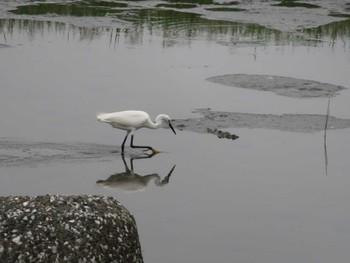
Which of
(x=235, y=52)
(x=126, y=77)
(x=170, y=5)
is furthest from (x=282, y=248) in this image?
(x=170, y=5)

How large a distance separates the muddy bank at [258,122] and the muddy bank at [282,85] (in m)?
1.75

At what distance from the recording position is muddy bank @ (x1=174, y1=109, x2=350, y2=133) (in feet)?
46.3

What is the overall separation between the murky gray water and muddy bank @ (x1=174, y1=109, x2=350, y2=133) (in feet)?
0.10

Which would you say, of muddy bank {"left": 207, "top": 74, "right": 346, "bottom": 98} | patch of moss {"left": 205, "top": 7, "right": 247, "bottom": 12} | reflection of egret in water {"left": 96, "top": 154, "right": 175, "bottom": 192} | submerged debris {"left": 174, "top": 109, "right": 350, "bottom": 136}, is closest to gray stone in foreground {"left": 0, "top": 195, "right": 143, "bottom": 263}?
reflection of egret in water {"left": 96, "top": 154, "right": 175, "bottom": 192}

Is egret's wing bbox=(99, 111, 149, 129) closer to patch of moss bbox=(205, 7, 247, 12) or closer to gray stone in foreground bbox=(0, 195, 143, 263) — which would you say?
gray stone in foreground bbox=(0, 195, 143, 263)

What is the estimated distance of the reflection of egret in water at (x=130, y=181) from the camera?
11.0m

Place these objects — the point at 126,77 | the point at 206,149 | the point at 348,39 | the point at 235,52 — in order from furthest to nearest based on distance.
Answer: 1. the point at 348,39
2. the point at 235,52
3. the point at 126,77
4. the point at 206,149

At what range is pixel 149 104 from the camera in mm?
15266

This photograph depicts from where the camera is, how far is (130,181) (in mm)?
11297

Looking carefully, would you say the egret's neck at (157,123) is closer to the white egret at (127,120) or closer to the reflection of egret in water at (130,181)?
the white egret at (127,120)

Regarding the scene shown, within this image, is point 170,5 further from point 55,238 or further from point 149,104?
point 55,238

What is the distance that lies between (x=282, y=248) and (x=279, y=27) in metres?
15.7

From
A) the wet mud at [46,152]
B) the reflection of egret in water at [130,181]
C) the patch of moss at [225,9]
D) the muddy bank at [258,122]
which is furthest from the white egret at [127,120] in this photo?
the patch of moss at [225,9]

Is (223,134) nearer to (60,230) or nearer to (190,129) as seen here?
(190,129)
